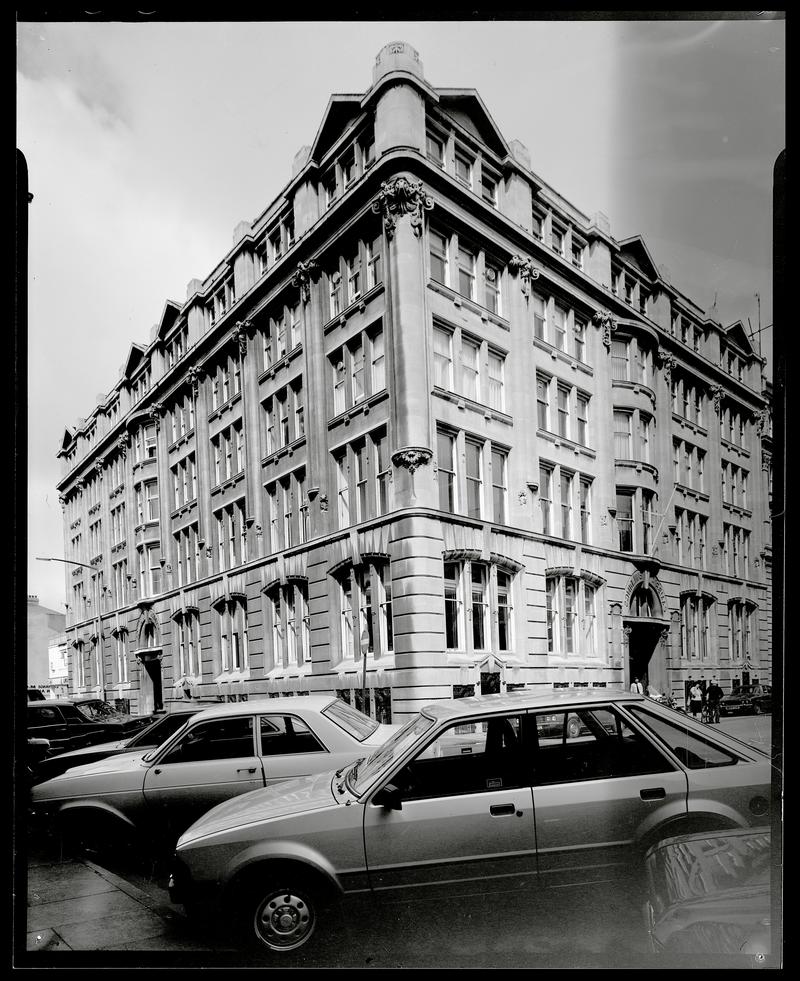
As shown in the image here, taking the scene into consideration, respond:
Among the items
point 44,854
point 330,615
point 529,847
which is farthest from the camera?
point 330,615

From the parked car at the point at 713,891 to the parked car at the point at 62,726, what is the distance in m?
3.36

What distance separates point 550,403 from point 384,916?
3.12 m

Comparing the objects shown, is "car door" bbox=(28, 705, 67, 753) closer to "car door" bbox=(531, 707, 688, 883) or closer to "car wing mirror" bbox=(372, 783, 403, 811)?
"car wing mirror" bbox=(372, 783, 403, 811)

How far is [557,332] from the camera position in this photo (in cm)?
452

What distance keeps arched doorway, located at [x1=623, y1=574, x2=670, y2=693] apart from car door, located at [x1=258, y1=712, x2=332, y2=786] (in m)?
1.98

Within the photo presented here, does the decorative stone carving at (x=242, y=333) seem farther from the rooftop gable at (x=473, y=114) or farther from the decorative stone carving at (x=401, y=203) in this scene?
the rooftop gable at (x=473, y=114)

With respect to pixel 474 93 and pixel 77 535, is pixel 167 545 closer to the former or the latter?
pixel 77 535

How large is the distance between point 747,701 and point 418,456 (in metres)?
2.40

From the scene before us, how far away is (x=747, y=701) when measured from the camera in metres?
3.98

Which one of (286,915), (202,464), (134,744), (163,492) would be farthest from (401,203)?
(286,915)

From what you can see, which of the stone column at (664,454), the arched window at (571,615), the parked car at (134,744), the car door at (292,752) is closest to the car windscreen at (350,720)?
the car door at (292,752)

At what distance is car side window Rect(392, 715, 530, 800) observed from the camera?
3.56 meters

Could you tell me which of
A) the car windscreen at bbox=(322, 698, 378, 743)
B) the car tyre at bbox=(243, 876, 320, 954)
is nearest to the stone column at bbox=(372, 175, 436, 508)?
the car windscreen at bbox=(322, 698, 378, 743)

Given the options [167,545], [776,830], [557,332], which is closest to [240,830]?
[167,545]
